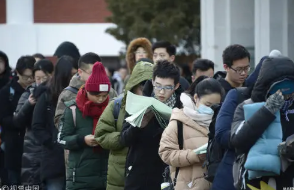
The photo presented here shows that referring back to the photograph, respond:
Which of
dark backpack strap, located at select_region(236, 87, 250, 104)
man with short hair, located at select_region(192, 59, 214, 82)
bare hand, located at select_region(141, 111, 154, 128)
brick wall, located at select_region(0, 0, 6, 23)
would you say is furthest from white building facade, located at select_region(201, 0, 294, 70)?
brick wall, located at select_region(0, 0, 6, 23)

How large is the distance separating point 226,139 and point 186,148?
2.41 ft

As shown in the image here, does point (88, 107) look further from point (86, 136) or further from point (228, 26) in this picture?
point (228, 26)

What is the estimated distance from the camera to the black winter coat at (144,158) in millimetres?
6866

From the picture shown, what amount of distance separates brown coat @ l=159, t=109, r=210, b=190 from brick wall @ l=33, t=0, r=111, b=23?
112 ft

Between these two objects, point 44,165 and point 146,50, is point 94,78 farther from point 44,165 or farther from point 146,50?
point 146,50

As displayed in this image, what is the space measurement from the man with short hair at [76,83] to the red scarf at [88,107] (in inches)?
19.2

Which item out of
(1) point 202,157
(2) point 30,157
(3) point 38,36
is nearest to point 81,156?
(2) point 30,157

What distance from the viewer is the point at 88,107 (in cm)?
782

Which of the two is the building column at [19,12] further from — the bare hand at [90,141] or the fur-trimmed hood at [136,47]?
the bare hand at [90,141]

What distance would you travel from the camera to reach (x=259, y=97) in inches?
204

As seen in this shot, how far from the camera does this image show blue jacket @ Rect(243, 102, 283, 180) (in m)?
4.96

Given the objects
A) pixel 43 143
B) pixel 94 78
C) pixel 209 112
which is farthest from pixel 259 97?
pixel 43 143

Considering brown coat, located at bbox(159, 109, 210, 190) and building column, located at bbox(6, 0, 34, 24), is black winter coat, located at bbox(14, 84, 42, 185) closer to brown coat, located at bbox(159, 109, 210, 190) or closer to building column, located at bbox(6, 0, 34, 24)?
brown coat, located at bbox(159, 109, 210, 190)

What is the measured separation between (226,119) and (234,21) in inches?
295
